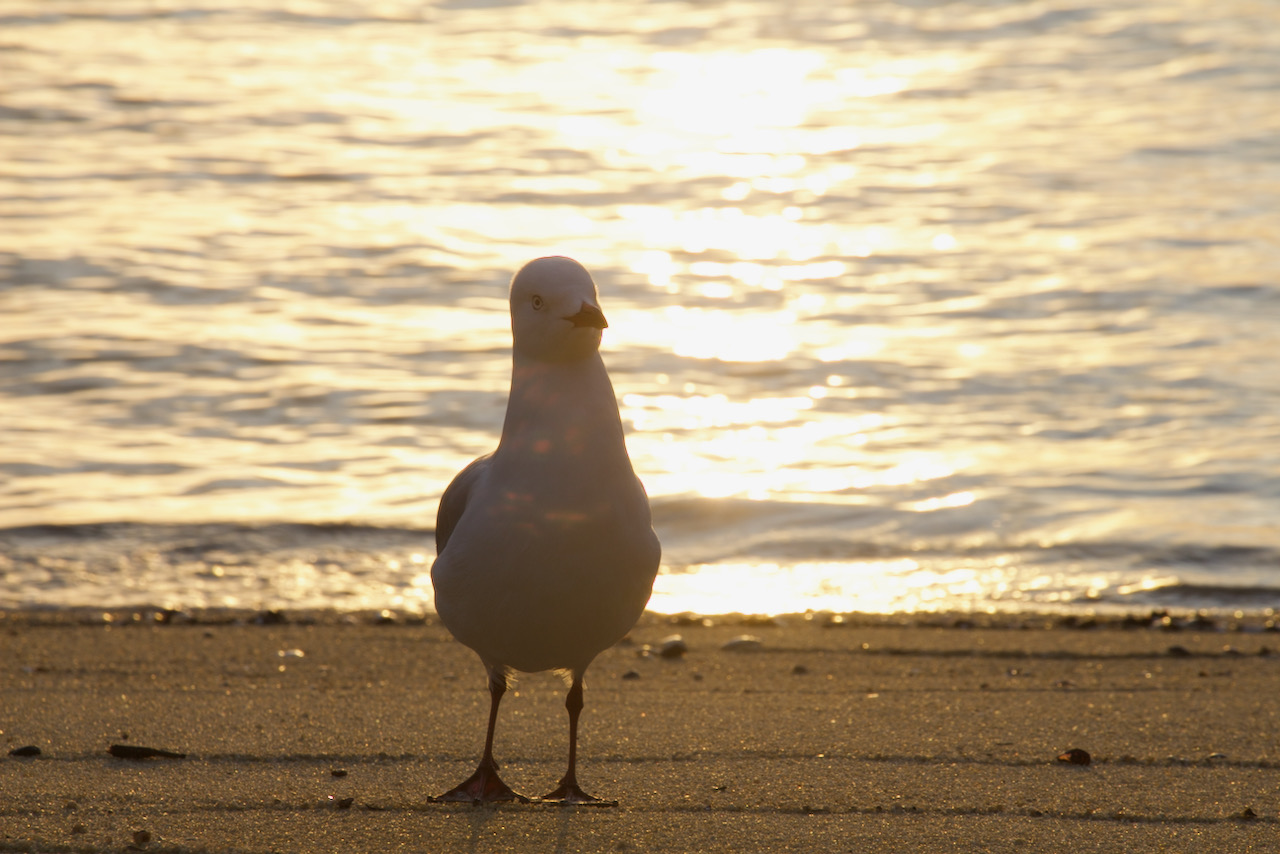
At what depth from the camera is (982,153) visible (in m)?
16.4

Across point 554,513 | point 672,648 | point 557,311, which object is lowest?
point 672,648

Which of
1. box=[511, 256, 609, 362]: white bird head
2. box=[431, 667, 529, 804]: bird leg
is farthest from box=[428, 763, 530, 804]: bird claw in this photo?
box=[511, 256, 609, 362]: white bird head

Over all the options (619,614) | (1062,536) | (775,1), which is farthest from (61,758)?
(775,1)

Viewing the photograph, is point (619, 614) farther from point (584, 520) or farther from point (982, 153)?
point (982, 153)

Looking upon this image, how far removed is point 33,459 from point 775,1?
16751mm

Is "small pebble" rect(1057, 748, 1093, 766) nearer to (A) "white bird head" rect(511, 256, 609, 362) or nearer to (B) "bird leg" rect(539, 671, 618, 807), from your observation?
(B) "bird leg" rect(539, 671, 618, 807)

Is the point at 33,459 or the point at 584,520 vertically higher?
the point at 584,520

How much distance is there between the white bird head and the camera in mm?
3713

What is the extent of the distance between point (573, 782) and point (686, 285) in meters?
8.93

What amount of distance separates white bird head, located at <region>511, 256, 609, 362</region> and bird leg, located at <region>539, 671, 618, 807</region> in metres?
0.98

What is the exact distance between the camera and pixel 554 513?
145 inches

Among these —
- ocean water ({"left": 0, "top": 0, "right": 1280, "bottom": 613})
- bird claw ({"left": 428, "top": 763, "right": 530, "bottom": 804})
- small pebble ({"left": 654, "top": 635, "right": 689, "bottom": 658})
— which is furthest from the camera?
ocean water ({"left": 0, "top": 0, "right": 1280, "bottom": 613})

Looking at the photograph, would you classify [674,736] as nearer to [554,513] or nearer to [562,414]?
[554,513]

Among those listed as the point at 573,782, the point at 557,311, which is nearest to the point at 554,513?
the point at 557,311
